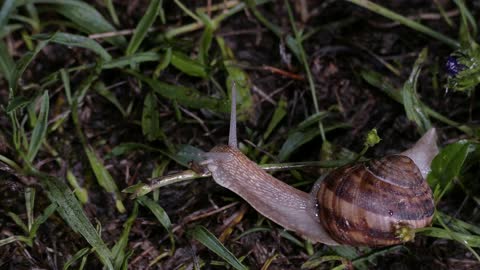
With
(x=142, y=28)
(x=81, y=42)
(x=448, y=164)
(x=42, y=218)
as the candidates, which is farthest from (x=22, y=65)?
(x=448, y=164)

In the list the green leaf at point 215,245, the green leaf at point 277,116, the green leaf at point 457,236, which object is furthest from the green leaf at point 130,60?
the green leaf at point 457,236

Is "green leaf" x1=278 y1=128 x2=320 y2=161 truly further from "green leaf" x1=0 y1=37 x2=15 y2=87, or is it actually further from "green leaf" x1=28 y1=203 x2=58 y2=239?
"green leaf" x1=0 y1=37 x2=15 y2=87

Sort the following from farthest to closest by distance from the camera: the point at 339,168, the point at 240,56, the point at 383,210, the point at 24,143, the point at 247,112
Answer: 1. the point at 240,56
2. the point at 247,112
3. the point at 24,143
4. the point at 339,168
5. the point at 383,210

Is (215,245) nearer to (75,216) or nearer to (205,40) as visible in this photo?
(75,216)

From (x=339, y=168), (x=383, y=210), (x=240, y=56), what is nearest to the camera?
(x=383, y=210)

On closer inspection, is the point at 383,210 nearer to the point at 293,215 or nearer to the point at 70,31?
the point at 293,215

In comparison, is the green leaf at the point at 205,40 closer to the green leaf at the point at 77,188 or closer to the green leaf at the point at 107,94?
the green leaf at the point at 107,94

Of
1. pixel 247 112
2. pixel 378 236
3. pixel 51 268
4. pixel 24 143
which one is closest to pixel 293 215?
pixel 378 236

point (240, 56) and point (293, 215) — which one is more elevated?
point (240, 56)
